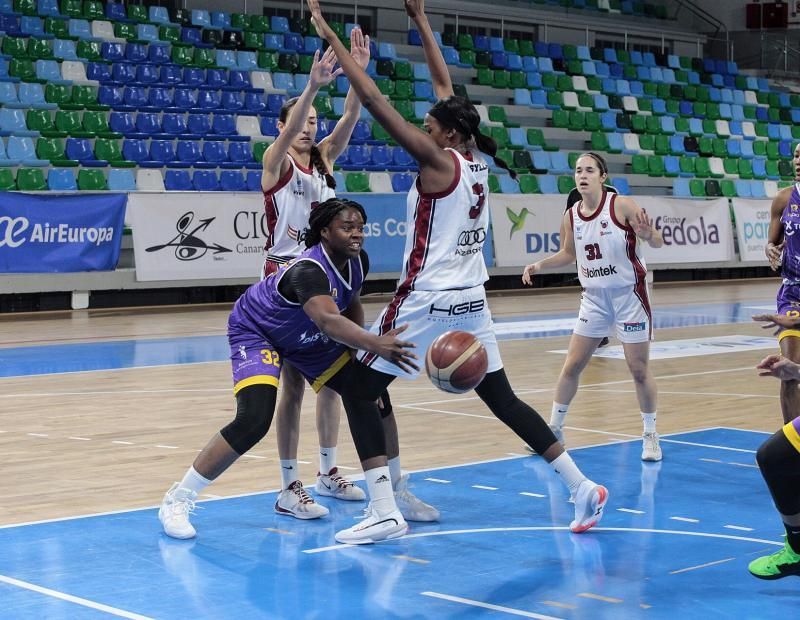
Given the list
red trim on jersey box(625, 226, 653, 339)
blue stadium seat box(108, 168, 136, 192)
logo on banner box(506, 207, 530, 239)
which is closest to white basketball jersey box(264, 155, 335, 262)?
red trim on jersey box(625, 226, 653, 339)

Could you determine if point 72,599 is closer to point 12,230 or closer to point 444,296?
point 444,296

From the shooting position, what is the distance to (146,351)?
41.8 feet

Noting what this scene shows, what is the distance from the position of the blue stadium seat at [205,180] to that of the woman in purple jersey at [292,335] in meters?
12.4

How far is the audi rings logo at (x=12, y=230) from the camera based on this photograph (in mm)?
15609

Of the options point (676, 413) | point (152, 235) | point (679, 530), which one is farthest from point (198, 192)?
point (679, 530)

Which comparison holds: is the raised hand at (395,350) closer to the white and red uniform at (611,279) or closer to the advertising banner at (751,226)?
the white and red uniform at (611,279)

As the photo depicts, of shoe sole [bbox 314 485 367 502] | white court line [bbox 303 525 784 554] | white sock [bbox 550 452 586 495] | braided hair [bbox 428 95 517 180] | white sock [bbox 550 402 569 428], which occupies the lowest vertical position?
white court line [bbox 303 525 784 554]

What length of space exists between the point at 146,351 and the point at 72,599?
27.5 feet

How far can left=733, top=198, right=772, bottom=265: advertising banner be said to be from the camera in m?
24.4

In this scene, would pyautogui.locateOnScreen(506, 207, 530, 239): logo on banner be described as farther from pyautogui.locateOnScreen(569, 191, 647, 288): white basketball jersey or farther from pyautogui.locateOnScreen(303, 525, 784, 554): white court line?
pyautogui.locateOnScreen(303, 525, 784, 554): white court line

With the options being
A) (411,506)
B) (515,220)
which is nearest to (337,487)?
(411,506)

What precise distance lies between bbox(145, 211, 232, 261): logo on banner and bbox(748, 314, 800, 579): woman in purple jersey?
43.1ft

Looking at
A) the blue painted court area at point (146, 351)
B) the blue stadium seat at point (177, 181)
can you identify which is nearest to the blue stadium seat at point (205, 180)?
the blue stadium seat at point (177, 181)

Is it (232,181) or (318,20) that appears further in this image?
(232,181)
